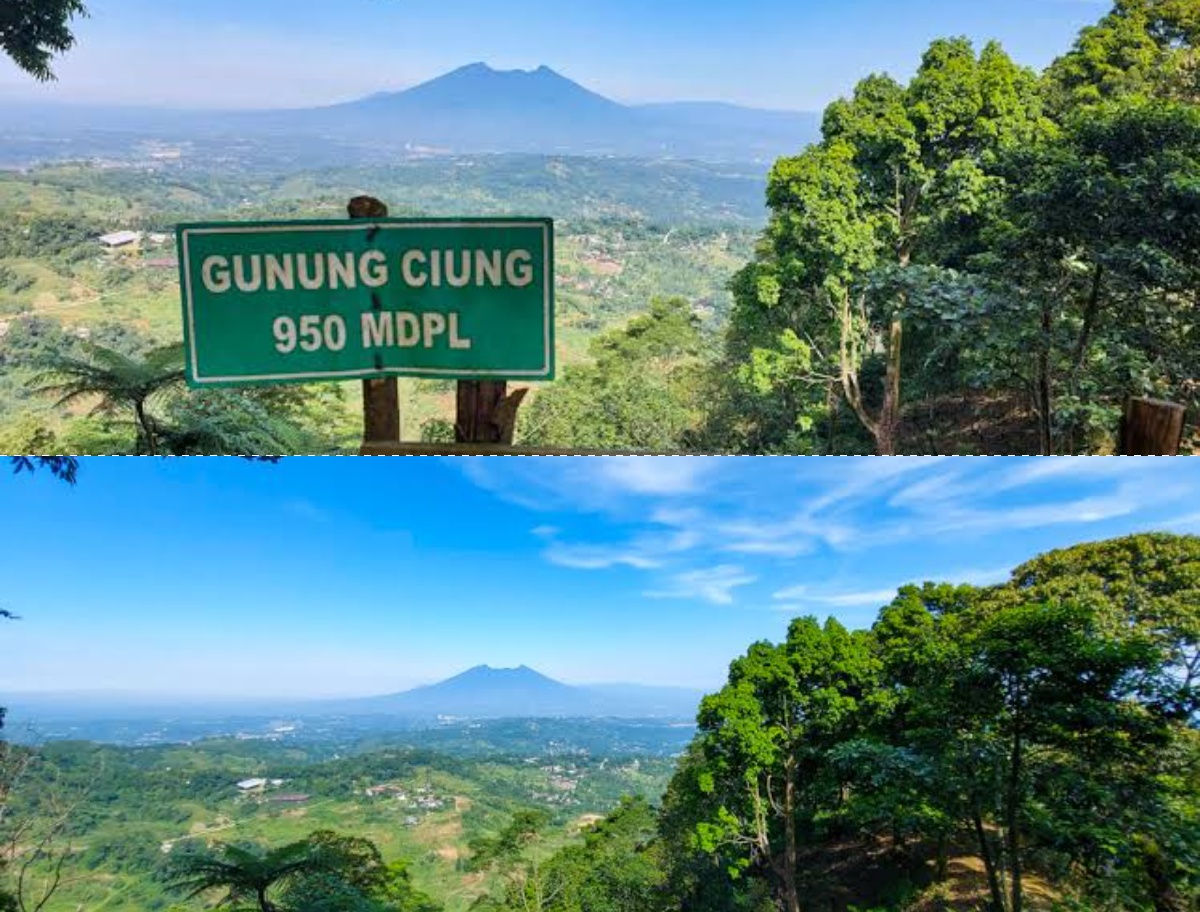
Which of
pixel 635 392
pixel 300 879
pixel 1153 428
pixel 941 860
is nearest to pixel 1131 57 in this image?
pixel 635 392

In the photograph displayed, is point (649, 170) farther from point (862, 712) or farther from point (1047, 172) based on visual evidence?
point (862, 712)

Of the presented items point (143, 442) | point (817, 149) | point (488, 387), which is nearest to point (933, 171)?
point (817, 149)

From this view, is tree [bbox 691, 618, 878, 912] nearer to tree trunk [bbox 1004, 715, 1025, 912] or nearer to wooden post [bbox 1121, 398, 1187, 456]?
tree trunk [bbox 1004, 715, 1025, 912]

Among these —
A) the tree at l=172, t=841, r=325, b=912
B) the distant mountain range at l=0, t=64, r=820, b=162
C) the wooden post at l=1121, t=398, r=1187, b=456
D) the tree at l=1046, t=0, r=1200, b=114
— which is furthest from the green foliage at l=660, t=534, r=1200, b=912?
the tree at l=1046, t=0, r=1200, b=114

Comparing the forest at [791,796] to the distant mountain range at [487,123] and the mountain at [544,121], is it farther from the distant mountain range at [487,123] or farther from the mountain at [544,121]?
the mountain at [544,121]

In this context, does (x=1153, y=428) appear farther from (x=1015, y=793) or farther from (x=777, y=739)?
(x=777, y=739)

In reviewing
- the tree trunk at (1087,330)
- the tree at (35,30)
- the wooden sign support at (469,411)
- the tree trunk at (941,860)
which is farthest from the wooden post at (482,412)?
the tree at (35,30)
